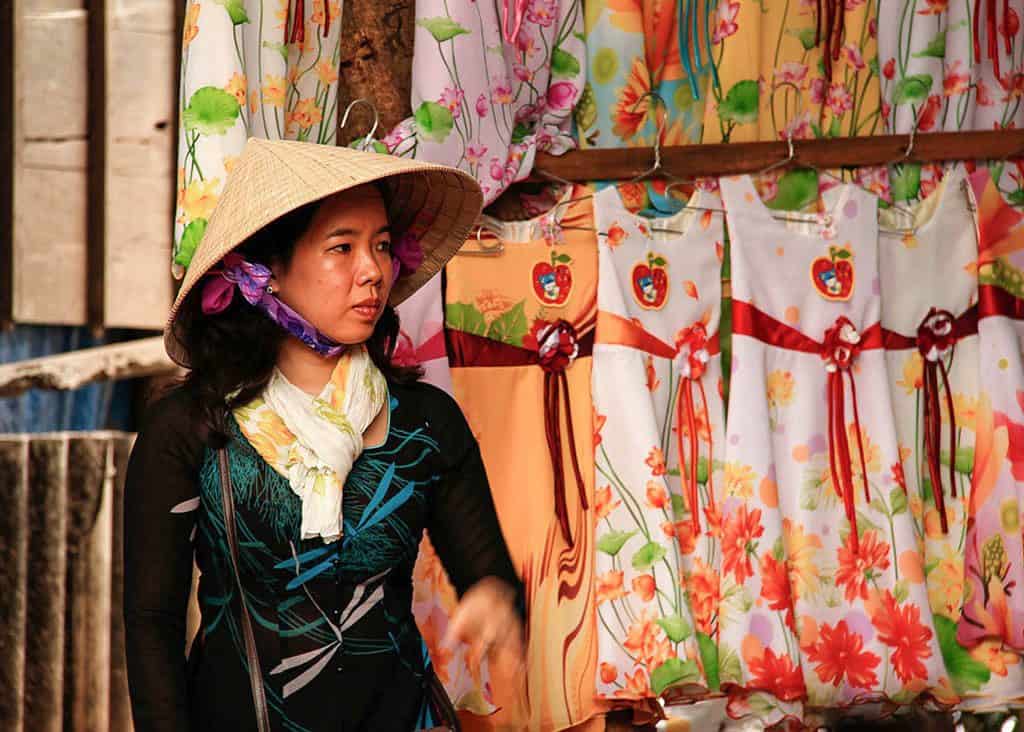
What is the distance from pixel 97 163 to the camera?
3.87m

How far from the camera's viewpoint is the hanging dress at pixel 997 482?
3.03 meters

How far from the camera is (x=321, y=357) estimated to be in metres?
2.21

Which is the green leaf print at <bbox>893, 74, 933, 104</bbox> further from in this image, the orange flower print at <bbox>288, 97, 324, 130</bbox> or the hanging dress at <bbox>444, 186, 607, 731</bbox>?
the orange flower print at <bbox>288, 97, 324, 130</bbox>

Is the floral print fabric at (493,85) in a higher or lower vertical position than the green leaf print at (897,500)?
higher

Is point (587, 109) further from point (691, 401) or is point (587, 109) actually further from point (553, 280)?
point (691, 401)

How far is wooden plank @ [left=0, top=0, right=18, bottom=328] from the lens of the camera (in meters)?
3.79

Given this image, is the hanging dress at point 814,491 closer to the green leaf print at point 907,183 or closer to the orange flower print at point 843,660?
the orange flower print at point 843,660

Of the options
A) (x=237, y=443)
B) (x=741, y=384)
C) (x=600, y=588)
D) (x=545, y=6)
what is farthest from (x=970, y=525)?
(x=237, y=443)

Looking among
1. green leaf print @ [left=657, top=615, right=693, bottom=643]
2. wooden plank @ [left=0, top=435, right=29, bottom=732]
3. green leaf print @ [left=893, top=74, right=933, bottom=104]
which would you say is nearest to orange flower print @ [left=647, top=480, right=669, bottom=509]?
green leaf print @ [left=657, top=615, right=693, bottom=643]

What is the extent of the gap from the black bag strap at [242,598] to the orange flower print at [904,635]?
56.6 inches

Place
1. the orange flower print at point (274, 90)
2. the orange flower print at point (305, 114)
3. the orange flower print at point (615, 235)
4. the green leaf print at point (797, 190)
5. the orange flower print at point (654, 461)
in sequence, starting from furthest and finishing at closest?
the green leaf print at point (797, 190)
the orange flower print at point (615, 235)
the orange flower print at point (654, 461)
the orange flower print at point (305, 114)
the orange flower print at point (274, 90)

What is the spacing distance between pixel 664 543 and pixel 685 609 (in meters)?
0.14

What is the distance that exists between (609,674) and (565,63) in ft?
4.12

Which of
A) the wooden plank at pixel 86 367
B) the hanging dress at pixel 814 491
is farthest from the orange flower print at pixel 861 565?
the wooden plank at pixel 86 367
